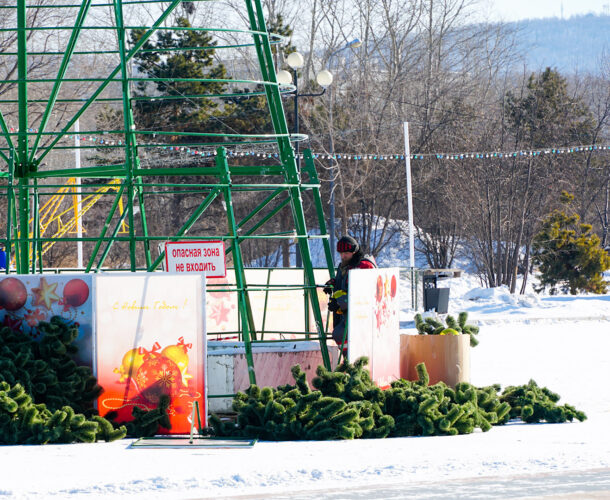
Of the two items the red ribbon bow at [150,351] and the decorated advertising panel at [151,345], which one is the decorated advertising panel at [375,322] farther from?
the red ribbon bow at [150,351]

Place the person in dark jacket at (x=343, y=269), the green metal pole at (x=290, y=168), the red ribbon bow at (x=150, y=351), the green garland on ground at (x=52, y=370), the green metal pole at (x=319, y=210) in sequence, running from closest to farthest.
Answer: the green garland on ground at (x=52, y=370) → the red ribbon bow at (x=150, y=351) → the person in dark jacket at (x=343, y=269) → the green metal pole at (x=290, y=168) → the green metal pole at (x=319, y=210)

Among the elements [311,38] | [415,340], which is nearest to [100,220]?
[311,38]

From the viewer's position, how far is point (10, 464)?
704 centimetres

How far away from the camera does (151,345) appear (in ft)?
29.2

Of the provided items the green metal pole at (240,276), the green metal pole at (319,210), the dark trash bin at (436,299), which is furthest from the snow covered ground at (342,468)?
the dark trash bin at (436,299)

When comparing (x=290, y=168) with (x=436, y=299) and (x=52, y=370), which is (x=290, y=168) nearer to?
(x=52, y=370)

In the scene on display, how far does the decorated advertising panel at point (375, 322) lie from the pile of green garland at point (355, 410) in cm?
28

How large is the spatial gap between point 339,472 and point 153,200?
3820 cm

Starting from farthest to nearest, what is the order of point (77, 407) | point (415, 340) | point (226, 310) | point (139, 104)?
point (139, 104) < point (226, 310) < point (415, 340) < point (77, 407)

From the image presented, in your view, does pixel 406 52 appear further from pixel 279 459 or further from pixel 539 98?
pixel 279 459

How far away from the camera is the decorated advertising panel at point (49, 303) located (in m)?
9.17

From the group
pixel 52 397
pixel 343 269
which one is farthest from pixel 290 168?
pixel 52 397

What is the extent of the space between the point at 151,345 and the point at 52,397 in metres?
0.98

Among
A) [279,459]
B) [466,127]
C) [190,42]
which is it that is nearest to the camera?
[279,459]
